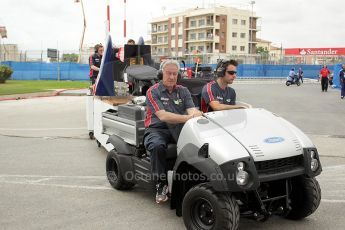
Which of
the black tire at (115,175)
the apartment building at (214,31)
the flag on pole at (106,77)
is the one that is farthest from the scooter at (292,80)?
the apartment building at (214,31)

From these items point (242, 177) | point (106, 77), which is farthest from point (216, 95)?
point (106, 77)

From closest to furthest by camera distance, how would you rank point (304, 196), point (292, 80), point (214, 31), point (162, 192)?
point (304, 196) < point (162, 192) < point (292, 80) < point (214, 31)

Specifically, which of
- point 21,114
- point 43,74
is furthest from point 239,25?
point 21,114

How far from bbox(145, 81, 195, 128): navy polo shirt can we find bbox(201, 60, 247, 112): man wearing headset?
28cm

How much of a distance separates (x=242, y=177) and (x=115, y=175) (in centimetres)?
241

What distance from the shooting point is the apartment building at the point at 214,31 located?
322ft

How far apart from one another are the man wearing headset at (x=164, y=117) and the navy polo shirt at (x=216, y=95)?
28 centimetres

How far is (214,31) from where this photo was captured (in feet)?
321

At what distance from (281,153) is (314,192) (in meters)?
0.71

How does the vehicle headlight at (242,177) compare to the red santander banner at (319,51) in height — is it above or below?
below

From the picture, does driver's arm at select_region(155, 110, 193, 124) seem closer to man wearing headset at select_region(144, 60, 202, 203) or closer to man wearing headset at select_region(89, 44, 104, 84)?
man wearing headset at select_region(144, 60, 202, 203)

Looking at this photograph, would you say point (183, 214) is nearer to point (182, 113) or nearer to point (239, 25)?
point (182, 113)

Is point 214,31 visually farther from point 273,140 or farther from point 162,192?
point 273,140

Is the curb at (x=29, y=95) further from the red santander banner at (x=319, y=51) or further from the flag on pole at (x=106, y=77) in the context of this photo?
the red santander banner at (x=319, y=51)
